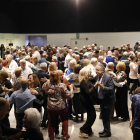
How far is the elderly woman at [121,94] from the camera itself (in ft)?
15.0

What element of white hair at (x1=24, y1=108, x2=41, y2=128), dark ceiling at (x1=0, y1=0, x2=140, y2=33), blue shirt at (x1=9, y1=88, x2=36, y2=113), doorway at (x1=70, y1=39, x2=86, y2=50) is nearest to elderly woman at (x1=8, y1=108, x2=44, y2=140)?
white hair at (x1=24, y1=108, x2=41, y2=128)

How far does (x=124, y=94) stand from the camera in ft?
15.7

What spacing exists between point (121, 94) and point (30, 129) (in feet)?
10.2

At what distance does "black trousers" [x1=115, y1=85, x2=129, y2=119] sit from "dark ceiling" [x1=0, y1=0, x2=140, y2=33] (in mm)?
2898

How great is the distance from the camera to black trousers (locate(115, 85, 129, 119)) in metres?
4.79

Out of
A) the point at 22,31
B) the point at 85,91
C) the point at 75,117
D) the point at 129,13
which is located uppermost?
the point at 129,13

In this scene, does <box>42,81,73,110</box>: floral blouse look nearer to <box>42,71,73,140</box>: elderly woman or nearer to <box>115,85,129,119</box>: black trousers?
<box>42,71,73,140</box>: elderly woman

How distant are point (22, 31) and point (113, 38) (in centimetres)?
1252

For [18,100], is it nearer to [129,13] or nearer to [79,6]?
[79,6]

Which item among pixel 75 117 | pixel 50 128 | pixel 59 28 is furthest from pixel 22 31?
pixel 50 128

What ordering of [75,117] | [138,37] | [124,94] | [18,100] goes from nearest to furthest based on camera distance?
1. [18,100]
2. [124,94]
3. [75,117]
4. [138,37]

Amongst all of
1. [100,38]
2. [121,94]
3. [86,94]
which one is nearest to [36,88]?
[86,94]

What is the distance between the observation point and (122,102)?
4855 mm

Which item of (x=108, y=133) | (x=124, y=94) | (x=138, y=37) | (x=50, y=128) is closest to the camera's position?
(x=50, y=128)
